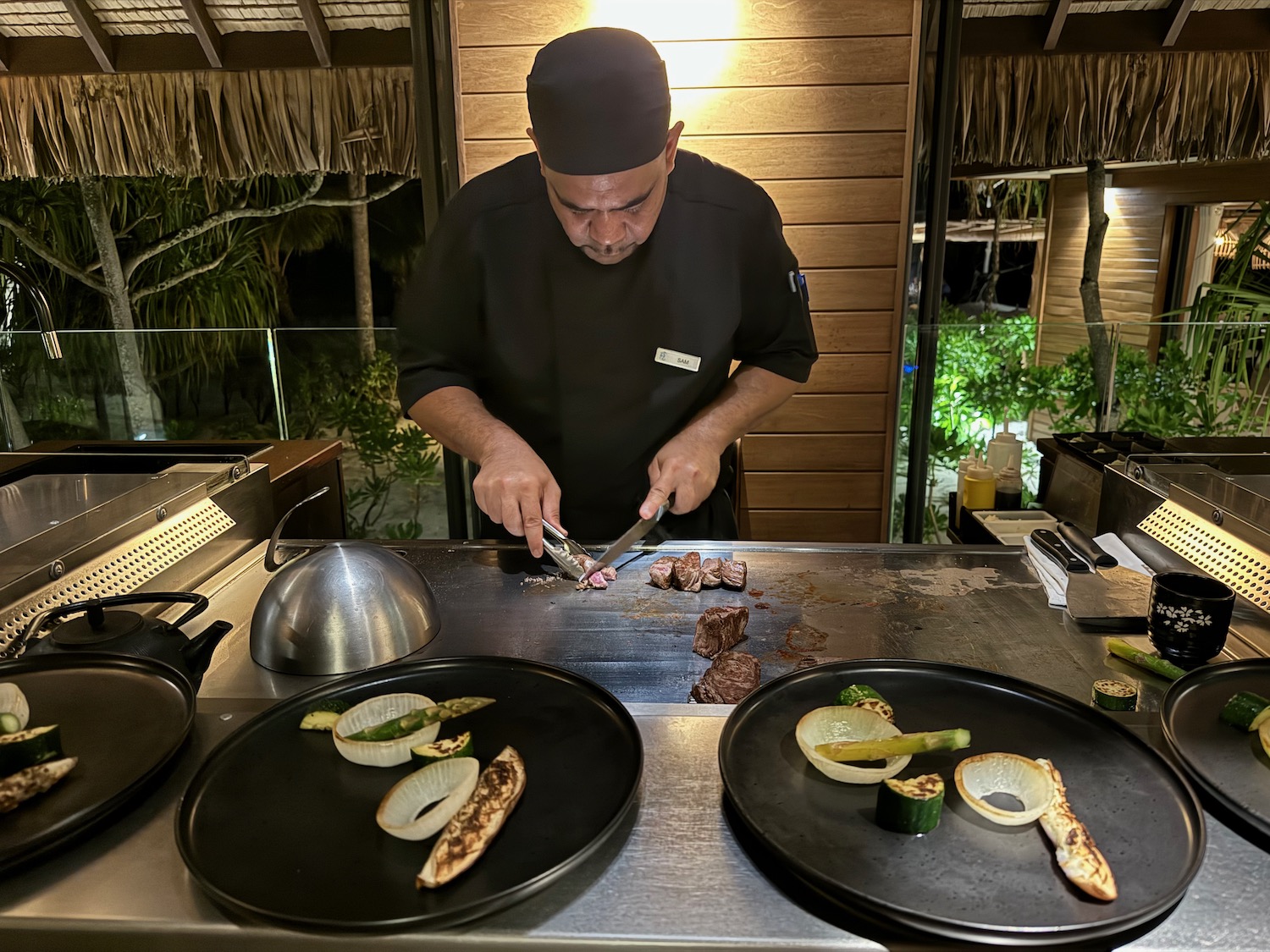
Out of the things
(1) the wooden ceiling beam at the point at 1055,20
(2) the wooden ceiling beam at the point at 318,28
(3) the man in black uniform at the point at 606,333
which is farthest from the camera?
(2) the wooden ceiling beam at the point at 318,28

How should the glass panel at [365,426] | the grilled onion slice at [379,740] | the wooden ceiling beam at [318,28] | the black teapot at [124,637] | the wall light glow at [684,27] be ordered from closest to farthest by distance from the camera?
1. the grilled onion slice at [379,740]
2. the black teapot at [124,637]
3. the wall light glow at [684,27]
4. the wooden ceiling beam at [318,28]
5. the glass panel at [365,426]

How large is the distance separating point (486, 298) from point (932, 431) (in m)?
2.11

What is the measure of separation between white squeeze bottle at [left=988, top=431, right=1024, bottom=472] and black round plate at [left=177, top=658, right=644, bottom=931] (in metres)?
2.65

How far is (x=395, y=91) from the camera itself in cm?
354

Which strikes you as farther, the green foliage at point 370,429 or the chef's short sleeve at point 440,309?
the green foliage at point 370,429

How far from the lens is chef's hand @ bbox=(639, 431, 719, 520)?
166cm

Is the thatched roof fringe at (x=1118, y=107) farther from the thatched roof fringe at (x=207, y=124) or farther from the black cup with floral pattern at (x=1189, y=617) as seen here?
the black cup with floral pattern at (x=1189, y=617)

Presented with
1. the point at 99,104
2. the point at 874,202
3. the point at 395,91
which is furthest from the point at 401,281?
the point at 874,202

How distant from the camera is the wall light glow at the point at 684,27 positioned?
3068 millimetres

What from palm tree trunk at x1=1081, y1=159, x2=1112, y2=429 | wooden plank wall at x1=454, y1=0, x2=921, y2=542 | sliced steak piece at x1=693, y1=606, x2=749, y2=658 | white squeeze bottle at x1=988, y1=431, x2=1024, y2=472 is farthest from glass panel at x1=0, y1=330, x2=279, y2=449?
palm tree trunk at x1=1081, y1=159, x2=1112, y2=429

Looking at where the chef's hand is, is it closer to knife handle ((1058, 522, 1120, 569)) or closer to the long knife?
the long knife

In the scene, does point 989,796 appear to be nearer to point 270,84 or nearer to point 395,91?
point 395,91

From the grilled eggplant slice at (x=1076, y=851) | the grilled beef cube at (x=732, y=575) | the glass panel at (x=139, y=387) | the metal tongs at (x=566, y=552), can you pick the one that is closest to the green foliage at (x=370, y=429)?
the glass panel at (x=139, y=387)

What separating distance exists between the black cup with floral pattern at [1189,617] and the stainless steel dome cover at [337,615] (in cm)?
111
